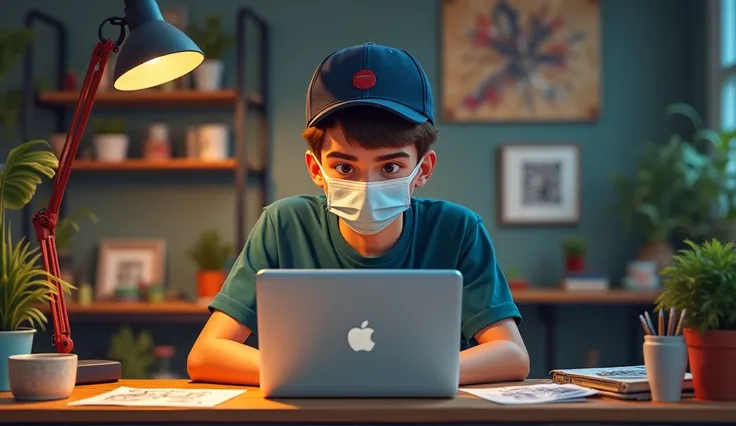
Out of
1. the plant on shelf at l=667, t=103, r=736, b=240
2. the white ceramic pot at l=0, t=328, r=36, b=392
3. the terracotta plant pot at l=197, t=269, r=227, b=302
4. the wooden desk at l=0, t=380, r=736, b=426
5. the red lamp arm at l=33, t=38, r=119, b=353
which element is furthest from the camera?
the terracotta plant pot at l=197, t=269, r=227, b=302

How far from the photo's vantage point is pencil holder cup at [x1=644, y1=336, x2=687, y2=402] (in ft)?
4.75

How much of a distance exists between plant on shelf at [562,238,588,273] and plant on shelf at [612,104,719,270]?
24 centimetres

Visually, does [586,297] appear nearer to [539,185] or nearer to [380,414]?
[539,185]

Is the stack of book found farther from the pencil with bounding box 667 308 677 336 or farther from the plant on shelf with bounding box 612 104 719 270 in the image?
the plant on shelf with bounding box 612 104 719 270

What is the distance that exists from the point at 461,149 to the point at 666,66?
1.10 m

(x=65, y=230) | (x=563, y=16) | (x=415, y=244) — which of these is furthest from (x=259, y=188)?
(x=415, y=244)

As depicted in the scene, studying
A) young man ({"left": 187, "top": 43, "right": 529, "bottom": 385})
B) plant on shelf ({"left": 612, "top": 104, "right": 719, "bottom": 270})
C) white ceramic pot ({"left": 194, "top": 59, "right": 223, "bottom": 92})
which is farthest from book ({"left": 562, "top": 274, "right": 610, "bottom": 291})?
young man ({"left": 187, "top": 43, "right": 529, "bottom": 385})

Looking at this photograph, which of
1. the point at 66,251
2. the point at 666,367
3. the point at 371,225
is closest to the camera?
the point at 666,367

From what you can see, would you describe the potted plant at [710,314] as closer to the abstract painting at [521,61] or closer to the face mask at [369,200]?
the face mask at [369,200]

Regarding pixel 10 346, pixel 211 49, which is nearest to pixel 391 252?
pixel 10 346

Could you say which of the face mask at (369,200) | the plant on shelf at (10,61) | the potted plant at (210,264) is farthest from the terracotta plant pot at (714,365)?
the plant on shelf at (10,61)

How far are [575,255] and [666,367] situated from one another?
9.98 feet

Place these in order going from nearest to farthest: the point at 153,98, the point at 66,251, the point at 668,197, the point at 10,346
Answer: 1. the point at 10,346
2. the point at 668,197
3. the point at 153,98
4. the point at 66,251

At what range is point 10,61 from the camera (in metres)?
4.40
